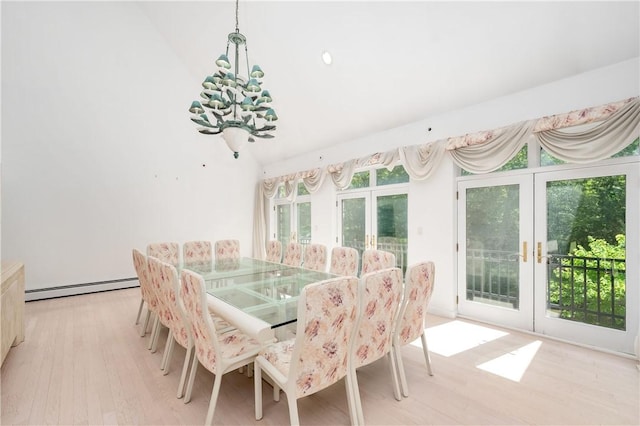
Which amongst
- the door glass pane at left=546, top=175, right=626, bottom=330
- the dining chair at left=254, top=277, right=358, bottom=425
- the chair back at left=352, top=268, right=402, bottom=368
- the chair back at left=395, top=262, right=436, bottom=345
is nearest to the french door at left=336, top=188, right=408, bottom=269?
the door glass pane at left=546, top=175, right=626, bottom=330

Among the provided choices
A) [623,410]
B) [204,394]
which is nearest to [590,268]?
[623,410]

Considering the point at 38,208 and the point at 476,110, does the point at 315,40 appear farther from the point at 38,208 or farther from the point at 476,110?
the point at 38,208

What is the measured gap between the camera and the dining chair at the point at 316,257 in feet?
12.5

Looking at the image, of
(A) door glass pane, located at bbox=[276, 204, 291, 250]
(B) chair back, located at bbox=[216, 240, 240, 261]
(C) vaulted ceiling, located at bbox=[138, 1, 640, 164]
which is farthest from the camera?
(A) door glass pane, located at bbox=[276, 204, 291, 250]

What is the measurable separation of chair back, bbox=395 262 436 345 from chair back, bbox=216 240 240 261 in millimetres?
3175

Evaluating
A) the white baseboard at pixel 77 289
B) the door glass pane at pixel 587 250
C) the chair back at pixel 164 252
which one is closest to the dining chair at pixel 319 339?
the door glass pane at pixel 587 250

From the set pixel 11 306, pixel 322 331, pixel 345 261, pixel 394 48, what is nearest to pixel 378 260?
pixel 345 261

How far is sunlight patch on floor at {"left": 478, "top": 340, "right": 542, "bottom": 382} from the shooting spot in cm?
237

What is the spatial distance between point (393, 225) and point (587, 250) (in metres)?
2.24

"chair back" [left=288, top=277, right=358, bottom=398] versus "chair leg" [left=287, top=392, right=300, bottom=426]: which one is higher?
"chair back" [left=288, top=277, right=358, bottom=398]

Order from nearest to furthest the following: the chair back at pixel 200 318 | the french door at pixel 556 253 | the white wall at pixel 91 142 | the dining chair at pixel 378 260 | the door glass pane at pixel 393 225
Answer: the chair back at pixel 200 318 → the french door at pixel 556 253 → the dining chair at pixel 378 260 → the door glass pane at pixel 393 225 → the white wall at pixel 91 142

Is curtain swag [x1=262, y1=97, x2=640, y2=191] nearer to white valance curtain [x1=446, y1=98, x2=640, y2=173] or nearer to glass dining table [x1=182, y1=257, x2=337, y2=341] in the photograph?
white valance curtain [x1=446, y1=98, x2=640, y2=173]

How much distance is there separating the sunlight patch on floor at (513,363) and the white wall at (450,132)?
3.27 ft

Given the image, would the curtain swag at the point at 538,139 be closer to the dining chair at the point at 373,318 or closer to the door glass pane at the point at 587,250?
the door glass pane at the point at 587,250
